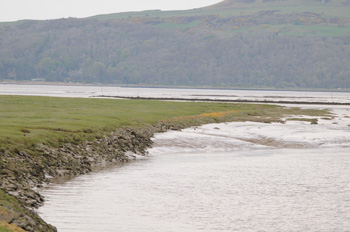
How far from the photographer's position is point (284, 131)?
50438 mm

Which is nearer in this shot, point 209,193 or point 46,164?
point 209,193

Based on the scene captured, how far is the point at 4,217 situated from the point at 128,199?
6.83 meters

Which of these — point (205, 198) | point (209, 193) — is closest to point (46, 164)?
point (209, 193)

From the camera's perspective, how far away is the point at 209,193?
23875 millimetres

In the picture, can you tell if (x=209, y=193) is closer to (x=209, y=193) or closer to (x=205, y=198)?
(x=209, y=193)

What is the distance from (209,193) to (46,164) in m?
7.39

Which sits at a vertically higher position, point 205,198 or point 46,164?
point 46,164

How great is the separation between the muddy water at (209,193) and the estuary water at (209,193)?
30 mm

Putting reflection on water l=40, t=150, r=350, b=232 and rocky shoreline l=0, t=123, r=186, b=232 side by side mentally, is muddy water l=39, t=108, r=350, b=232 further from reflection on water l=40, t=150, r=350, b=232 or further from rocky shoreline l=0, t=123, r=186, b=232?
rocky shoreline l=0, t=123, r=186, b=232

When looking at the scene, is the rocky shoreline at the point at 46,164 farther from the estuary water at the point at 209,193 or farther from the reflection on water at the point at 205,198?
the reflection on water at the point at 205,198

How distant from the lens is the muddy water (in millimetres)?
18953

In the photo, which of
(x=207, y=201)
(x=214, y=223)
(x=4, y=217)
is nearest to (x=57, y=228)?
(x=4, y=217)

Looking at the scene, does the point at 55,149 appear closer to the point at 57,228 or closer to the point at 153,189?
the point at 153,189

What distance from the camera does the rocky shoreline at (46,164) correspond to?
17016 mm
